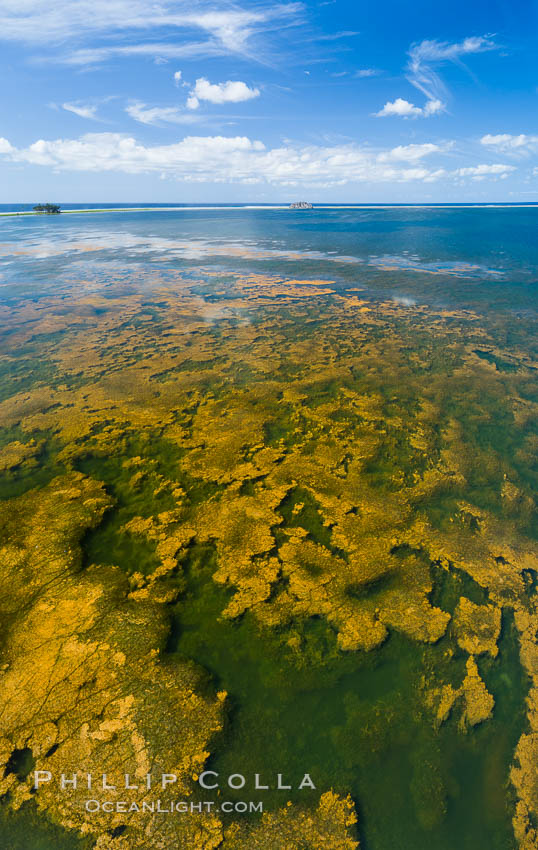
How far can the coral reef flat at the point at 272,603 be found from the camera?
3025 mm

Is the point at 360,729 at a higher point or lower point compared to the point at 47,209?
lower

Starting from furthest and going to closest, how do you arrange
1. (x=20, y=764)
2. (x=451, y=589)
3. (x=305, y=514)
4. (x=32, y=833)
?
(x=305, y=514) < (x=451, y=589) < (x=20, y=764) < (x=32, y=833)

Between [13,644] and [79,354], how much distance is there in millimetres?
9824

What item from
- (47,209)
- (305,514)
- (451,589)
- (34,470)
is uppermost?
(47,209)

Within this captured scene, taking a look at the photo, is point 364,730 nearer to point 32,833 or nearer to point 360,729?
point 360,729

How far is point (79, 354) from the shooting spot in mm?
12023

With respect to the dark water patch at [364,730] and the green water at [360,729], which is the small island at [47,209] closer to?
the green water at [360,729]

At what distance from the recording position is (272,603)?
14.6 ft

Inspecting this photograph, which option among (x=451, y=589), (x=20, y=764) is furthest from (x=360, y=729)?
(x=20, y=764)

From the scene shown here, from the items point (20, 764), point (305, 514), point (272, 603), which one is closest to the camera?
point (20, 764)

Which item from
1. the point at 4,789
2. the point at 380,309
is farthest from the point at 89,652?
the point at 380,309

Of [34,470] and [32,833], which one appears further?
[34,470]

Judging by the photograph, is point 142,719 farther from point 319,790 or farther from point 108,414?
point 108,414

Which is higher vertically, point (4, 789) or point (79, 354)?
point (79, 354)
